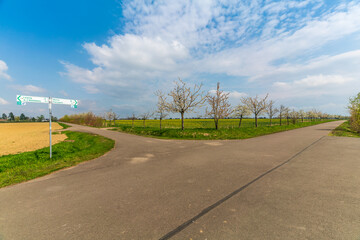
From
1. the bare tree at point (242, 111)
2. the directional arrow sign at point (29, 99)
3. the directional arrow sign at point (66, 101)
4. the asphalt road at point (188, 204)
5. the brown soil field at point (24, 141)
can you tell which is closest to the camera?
the asphalt road at point (188, 204)

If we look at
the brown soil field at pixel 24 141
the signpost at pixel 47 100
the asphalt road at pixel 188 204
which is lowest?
the brown soil field at pixel 24 141

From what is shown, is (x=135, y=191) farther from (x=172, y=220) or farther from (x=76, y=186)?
(x=76, y=186)

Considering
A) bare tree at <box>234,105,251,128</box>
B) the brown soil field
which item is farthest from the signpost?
bare tree at <box>234,105,251,128</box>

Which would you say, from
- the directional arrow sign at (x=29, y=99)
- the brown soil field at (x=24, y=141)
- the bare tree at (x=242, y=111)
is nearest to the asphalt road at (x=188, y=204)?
the directional arrow sign at (x=29, y=99)

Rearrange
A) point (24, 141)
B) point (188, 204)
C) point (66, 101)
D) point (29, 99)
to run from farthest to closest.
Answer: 1. point (24, 141)
2. point (66, 101)
3. point (29, 99)
4. point (188, 204)

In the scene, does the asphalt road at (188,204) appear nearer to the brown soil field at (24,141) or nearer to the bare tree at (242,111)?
the brown soil field at (24,141)

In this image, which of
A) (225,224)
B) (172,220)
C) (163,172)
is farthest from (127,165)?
(225,224)

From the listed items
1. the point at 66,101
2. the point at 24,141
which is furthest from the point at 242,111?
the point at 24,141

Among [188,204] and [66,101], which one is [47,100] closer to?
[66,101]

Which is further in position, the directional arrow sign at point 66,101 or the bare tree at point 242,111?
the bare tree at point 242,111

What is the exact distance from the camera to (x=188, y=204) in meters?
3.47

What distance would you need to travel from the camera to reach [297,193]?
3.91 metres

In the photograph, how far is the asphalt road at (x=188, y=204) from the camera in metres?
2.61

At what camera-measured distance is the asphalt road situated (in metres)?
2.61
